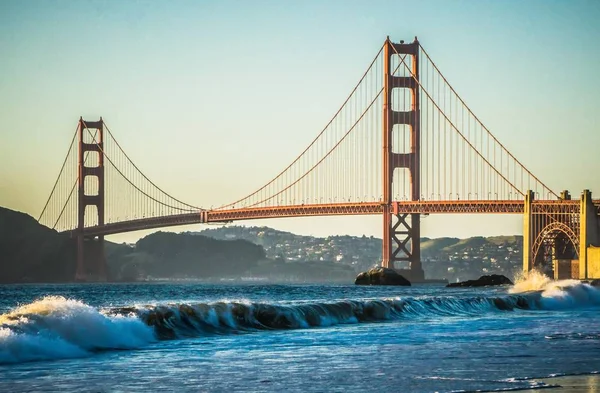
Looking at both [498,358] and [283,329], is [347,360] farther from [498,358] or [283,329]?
[283,329]

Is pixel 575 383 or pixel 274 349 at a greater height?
pixel 274 349

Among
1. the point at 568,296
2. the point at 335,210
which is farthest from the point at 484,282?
the point at 568,296

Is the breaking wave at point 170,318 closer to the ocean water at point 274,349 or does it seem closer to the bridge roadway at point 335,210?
the ocean water at point 274,349

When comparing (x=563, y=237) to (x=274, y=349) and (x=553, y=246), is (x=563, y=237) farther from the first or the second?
(x=274, y=349)

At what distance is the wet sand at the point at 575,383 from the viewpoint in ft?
59.9

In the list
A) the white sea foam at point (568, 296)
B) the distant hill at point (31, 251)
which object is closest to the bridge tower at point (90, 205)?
the distant hill at point (31, 251)

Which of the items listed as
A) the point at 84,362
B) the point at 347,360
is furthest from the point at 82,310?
the point at 347,360

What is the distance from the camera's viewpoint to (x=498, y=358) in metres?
22.6

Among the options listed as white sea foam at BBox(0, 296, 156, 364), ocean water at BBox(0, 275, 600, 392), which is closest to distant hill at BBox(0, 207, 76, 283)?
ocean water at BBox(0, 275, 600, 392)

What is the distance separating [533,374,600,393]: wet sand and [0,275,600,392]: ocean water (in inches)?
13.0

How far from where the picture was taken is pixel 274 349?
82.0 feet

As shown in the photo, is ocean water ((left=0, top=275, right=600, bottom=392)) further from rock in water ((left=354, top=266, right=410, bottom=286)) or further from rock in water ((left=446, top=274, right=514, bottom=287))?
rock in water ((left=446, top=274, right=514, bottom=287))

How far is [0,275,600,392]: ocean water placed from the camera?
1936 cm

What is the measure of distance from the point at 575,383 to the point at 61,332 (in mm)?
10488
